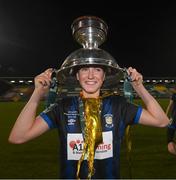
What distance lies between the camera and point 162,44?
160 ft

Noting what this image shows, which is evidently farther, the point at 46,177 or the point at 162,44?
the point at 162,44

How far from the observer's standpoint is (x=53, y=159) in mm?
7891

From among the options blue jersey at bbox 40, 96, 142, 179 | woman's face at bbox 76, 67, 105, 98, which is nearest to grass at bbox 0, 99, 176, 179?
blue jersey at bbox 40, 96, 142, 179

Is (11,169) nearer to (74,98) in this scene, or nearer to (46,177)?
(46,177)

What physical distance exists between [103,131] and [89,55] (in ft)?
1.79

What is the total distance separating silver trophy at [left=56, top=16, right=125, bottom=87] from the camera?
2.48 metres

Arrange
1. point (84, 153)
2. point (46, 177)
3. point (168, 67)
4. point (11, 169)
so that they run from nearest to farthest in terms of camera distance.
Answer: point (84, 153) → point (46, 177) → point (11, 169) → point (168, 67)

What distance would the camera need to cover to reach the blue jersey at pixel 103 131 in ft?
8.68

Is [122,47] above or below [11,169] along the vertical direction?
above

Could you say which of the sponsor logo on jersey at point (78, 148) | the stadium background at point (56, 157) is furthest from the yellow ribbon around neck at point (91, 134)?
the stadium background at point (56, 157)

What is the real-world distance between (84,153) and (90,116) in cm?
25

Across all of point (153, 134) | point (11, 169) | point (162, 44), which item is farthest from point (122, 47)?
point (11, 169)

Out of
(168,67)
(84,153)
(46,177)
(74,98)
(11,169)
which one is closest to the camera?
(84,153)

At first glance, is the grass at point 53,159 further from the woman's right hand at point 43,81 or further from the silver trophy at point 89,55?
the woman's right hand at point 43,81
